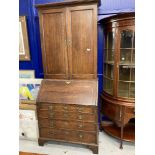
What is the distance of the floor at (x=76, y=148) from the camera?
2266mm

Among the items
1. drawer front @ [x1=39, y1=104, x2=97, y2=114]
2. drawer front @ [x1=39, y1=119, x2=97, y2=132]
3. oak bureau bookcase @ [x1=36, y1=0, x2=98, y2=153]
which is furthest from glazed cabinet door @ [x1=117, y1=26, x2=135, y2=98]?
drawer front @ [x1=39, y1=119, x2=97, y2=132]

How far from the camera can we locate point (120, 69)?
7.28ft

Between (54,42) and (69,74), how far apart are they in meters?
0.47

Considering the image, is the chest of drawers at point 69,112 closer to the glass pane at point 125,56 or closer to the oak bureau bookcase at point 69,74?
the oak bureau bookcase at point 69,74

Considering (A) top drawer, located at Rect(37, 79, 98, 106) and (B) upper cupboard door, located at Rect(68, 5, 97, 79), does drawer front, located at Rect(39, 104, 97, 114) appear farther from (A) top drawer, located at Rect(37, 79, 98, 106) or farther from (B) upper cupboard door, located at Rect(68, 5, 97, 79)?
(B) upper cupboard door, located at Rect(68, 5, 97, 79)

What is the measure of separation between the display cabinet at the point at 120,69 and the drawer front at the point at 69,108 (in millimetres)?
349

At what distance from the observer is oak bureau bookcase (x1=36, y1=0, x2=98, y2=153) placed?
7.09 feet

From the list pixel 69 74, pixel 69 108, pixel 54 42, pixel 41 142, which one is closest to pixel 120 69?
pixel 69 74

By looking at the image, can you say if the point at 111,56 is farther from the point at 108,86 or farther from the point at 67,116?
the point at 67,116

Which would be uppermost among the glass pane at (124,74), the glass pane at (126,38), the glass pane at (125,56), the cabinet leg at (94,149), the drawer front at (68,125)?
the glass pane at (126,38)

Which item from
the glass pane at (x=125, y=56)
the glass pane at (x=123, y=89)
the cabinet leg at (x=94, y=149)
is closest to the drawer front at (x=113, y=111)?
the glass pane at (x=123, y=89)

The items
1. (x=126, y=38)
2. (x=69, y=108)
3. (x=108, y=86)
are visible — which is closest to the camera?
(x=126, y=38)
